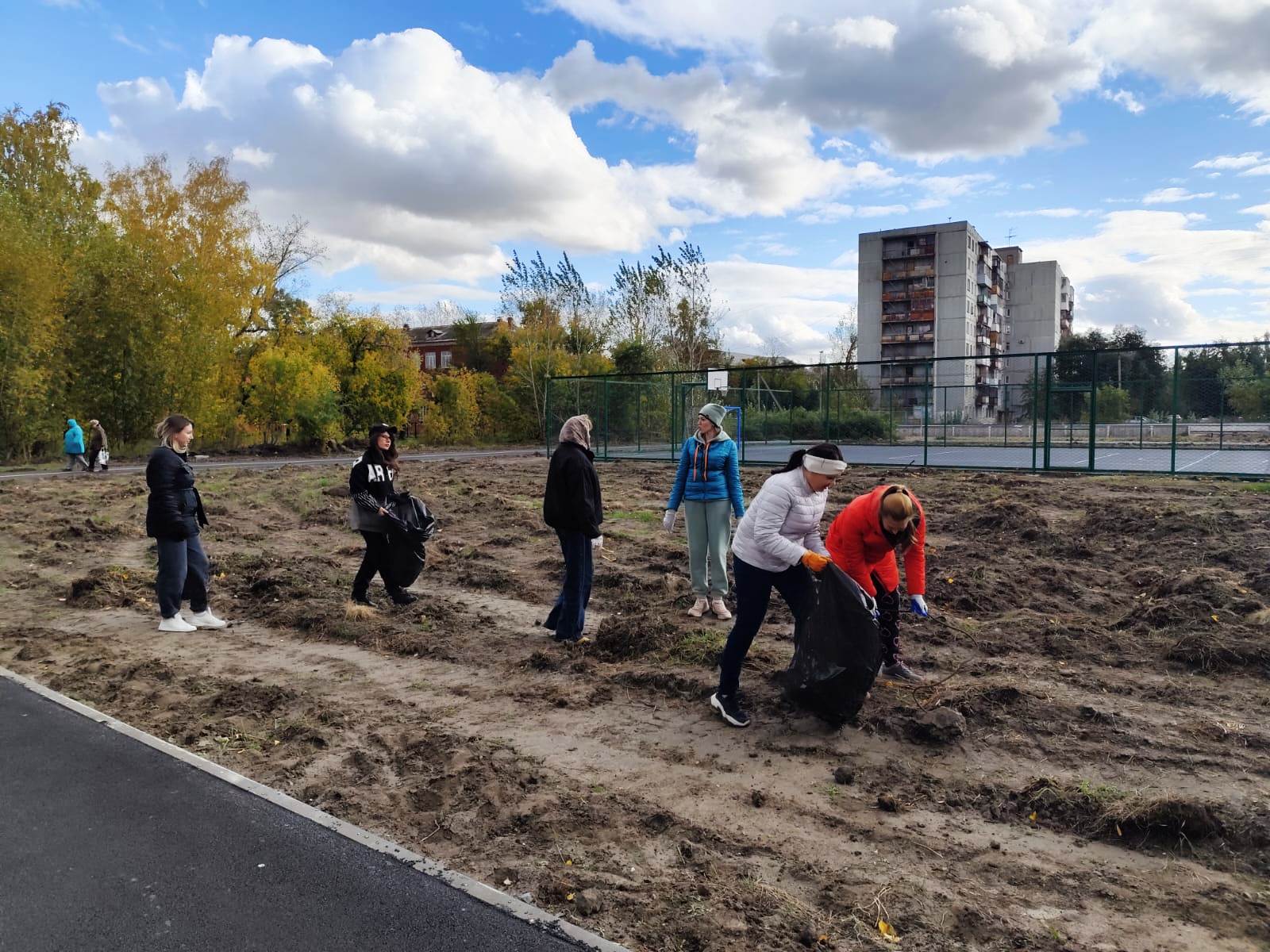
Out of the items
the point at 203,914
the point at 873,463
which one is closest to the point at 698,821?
the point at 203,914

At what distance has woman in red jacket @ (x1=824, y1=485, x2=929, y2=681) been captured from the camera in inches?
190

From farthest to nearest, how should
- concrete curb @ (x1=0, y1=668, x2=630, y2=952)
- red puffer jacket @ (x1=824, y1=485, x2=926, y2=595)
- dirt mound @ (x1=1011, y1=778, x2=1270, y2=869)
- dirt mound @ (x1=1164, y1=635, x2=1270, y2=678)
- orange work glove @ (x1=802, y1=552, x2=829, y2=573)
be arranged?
1. dirt mound @ (x1=1164, y1=635, x2=1270, y2=678)
2. red puffer jacket @ (x1=824, y1=485, x2=926, y2=595)
3. orange work glove @ (x1=802, y1=552, x2=829, y2=573)
4. dirt mound @ (x1=1011, y1=778, x2=1270, y2=869)
5. concrete curb @ (x1=0, y1=668, x2=630, y2=952)

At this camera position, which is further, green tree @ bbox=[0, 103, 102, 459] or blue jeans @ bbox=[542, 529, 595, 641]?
green tree @ bbox=[0, 103, 102, 459]

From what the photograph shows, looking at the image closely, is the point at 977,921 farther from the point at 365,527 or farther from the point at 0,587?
the point at 0,587

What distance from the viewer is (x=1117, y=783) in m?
Answer: 4.10

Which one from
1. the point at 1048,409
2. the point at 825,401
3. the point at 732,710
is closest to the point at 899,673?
the point at 732,710

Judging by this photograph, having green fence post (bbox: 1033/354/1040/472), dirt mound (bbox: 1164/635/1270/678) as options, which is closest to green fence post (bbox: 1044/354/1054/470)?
green fence post (bbox: 1033/354/1040/472)

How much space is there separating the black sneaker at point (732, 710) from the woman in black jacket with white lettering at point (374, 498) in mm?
3782

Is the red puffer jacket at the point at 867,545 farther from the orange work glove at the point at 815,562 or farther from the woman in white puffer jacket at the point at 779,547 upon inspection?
the orange work glove at the point at 815,562

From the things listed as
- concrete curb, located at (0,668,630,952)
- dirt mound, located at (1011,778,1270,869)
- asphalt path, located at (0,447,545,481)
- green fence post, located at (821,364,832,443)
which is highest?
green fence post, located at (821,364,832,443)

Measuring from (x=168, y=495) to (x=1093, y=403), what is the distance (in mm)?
18690

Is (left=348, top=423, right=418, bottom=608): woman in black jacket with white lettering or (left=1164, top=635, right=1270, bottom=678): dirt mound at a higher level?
(left=348, top=423, right=418, bottom=608): woman in black jacket with white lettering

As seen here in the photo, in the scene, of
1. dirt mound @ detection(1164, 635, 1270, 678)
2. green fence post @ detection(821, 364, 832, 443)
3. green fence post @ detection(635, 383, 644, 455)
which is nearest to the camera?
dirt mound @ detection(1164, 635, 1270, 678)

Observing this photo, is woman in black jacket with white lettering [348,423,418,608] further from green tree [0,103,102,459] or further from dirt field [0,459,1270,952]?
green tree [0,103,102,459]
